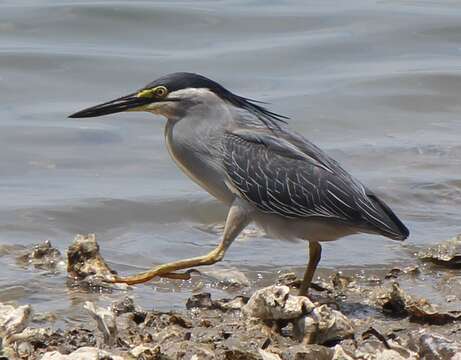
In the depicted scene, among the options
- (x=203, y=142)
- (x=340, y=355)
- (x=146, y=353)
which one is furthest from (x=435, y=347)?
(x=203, y=142)

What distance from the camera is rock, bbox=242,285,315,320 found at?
5.95 meters

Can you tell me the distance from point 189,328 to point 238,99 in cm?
182

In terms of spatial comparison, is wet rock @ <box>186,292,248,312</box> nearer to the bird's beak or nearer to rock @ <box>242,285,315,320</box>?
rock @ <box>242,285,315,320</box>

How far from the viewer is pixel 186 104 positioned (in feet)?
24.3

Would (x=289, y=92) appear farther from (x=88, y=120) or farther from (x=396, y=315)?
(x=396, y=315)

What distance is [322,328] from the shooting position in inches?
231

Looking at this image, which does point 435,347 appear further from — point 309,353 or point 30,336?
point 30,336

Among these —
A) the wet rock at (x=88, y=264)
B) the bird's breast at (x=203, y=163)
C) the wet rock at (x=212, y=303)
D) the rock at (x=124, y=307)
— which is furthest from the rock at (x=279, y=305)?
the wet rock at (x=88, y=264)

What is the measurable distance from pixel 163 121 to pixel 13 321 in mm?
5972

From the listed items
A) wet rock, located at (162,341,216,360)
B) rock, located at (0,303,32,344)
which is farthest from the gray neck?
rock, located at (0,303,32,344)

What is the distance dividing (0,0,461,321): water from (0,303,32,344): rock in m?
0.79

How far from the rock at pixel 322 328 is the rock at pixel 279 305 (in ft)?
0.14

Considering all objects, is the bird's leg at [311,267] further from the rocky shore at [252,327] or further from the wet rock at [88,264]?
the wet rock at [88,264]

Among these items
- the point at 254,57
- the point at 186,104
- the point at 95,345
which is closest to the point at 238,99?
the point at 186,104
